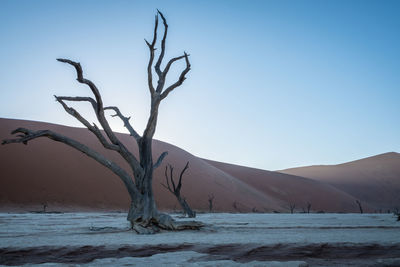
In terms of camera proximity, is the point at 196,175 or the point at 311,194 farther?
the point at 311,194

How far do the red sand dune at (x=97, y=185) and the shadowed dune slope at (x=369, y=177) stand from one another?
29.1 ft

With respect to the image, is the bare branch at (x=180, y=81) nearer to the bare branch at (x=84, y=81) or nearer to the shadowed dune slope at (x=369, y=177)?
the bare branch at (x=84, y=81)

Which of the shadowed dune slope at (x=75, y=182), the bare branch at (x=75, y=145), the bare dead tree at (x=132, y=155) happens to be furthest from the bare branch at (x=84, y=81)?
the shadowed dune slope at (x=75, y=182)

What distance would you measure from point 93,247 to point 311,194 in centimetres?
5871

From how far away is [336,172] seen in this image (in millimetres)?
82562

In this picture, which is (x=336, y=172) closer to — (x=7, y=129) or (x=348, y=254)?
(x=7, y=129)

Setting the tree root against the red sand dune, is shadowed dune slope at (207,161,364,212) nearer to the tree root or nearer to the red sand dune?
the red sand dune

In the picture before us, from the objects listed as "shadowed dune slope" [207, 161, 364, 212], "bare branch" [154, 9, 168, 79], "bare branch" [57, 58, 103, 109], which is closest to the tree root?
"bare branch" [57, 58, 103, 109]

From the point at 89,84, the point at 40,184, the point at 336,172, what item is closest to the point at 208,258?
the point at 89,84

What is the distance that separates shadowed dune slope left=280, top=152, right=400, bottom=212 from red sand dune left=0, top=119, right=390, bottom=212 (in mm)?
8868

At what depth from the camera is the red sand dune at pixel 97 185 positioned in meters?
31.8

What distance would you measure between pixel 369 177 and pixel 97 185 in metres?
61.2

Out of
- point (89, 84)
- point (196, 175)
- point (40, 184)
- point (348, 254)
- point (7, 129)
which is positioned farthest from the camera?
point (196, 175)

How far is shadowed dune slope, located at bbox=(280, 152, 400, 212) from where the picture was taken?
215ft
